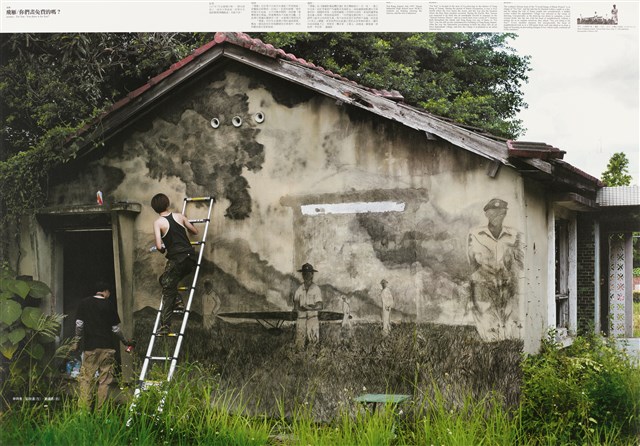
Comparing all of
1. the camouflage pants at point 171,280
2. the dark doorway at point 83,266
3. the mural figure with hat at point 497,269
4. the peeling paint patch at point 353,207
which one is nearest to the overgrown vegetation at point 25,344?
the dark doorway at point 83,266

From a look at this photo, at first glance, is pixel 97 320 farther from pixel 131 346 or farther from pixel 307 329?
pixel 307 329

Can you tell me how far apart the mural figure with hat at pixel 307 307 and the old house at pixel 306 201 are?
0.07 metres

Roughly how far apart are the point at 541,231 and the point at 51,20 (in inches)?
172

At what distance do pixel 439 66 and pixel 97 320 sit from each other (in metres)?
6.44

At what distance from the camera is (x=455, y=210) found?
17.7ft

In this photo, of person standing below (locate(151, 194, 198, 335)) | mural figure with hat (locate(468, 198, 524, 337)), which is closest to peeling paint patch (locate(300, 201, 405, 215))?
mural figure with hat (locate(468, 198, 524, 337))

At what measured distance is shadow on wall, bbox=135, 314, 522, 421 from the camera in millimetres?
5250

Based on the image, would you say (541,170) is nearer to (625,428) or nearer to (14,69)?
(625,428)

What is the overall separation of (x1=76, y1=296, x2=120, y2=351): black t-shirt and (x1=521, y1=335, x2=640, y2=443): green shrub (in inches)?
134

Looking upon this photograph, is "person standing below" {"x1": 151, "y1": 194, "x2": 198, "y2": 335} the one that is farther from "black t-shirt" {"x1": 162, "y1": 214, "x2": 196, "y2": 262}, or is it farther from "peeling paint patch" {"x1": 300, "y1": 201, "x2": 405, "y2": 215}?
"peeling paint patch" {"x1": 300, "y1": 201, "x2": 405, "y2": 215}

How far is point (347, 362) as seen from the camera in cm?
561

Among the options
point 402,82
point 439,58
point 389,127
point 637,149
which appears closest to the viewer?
point 637,149

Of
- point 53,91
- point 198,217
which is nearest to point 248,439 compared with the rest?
point 198,217

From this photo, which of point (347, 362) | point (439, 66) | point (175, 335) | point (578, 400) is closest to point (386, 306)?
point (347, 362)
